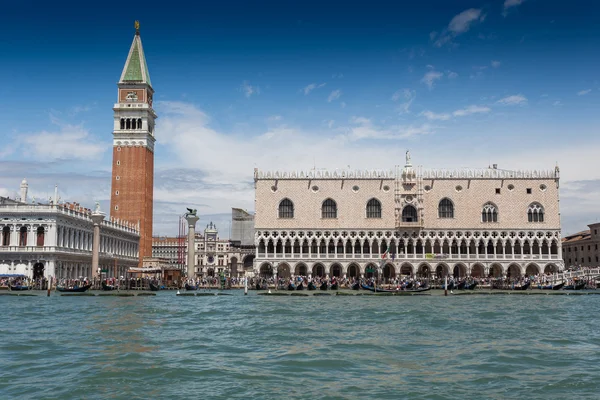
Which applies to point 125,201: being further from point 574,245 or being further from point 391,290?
point 574,245

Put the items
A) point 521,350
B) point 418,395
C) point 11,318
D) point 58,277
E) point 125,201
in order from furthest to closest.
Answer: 1. point 125,201
2. point 58,277
3. point 11,318
4. point 521,350
5. point 418,395

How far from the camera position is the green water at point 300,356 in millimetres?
Answer: 11234

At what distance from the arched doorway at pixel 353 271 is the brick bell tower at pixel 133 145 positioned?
24.2 meters

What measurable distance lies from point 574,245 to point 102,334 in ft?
221

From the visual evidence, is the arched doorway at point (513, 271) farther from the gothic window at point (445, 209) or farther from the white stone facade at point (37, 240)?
the white stone facade at point (37, 240)

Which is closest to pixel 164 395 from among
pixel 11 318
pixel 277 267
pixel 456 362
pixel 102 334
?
pixel 456 362

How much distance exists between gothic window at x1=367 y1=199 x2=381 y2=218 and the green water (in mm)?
33064

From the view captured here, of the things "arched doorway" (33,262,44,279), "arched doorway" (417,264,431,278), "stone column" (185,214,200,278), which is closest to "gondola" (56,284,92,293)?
"arched doorway" (33,262,44,279)

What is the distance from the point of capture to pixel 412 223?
184 ft

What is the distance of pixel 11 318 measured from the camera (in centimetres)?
2312

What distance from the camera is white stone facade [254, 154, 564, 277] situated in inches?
2215

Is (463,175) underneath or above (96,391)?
above

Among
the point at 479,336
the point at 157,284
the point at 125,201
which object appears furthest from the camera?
the point at 125,201

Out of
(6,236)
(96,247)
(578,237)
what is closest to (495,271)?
(578,237)
